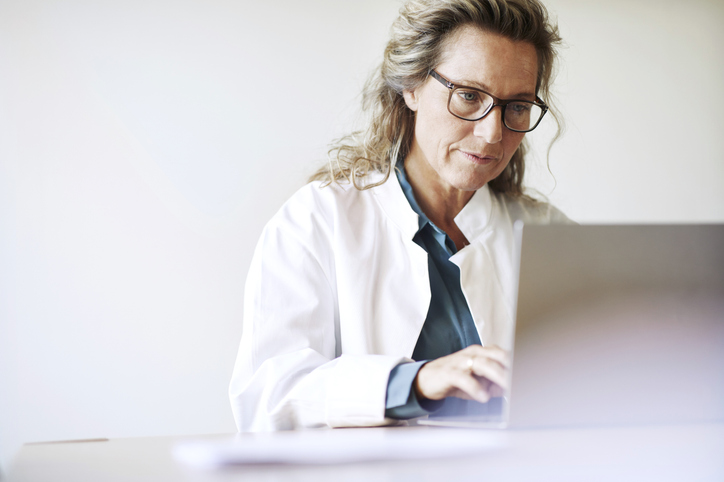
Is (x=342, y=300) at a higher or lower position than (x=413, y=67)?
lower

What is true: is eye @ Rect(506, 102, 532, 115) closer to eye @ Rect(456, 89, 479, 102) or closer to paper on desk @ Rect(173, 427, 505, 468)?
eye @ Rect(456, 89, 479, 102)

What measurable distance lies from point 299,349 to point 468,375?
1.30ft

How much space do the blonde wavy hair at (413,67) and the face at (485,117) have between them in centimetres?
3

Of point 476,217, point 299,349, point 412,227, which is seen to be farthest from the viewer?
point 476,217

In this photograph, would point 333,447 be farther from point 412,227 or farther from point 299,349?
point 412,227

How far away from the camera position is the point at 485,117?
1.25 metres

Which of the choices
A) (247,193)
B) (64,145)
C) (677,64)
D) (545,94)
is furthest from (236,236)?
(677,64)

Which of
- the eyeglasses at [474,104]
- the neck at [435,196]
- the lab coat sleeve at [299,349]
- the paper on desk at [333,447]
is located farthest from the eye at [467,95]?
the paper on desk at [333,447]

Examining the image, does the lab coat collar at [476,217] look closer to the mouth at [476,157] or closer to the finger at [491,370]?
the mouth at [476,157]

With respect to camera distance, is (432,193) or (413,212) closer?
(413,212)

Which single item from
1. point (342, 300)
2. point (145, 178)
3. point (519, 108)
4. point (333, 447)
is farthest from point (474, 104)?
point (145, 178)

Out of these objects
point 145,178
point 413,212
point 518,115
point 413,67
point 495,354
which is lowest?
point 495,354

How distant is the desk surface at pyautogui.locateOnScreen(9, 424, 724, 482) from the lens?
21.0 inches

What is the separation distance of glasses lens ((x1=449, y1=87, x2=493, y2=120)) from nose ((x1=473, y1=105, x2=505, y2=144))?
0.05ft
